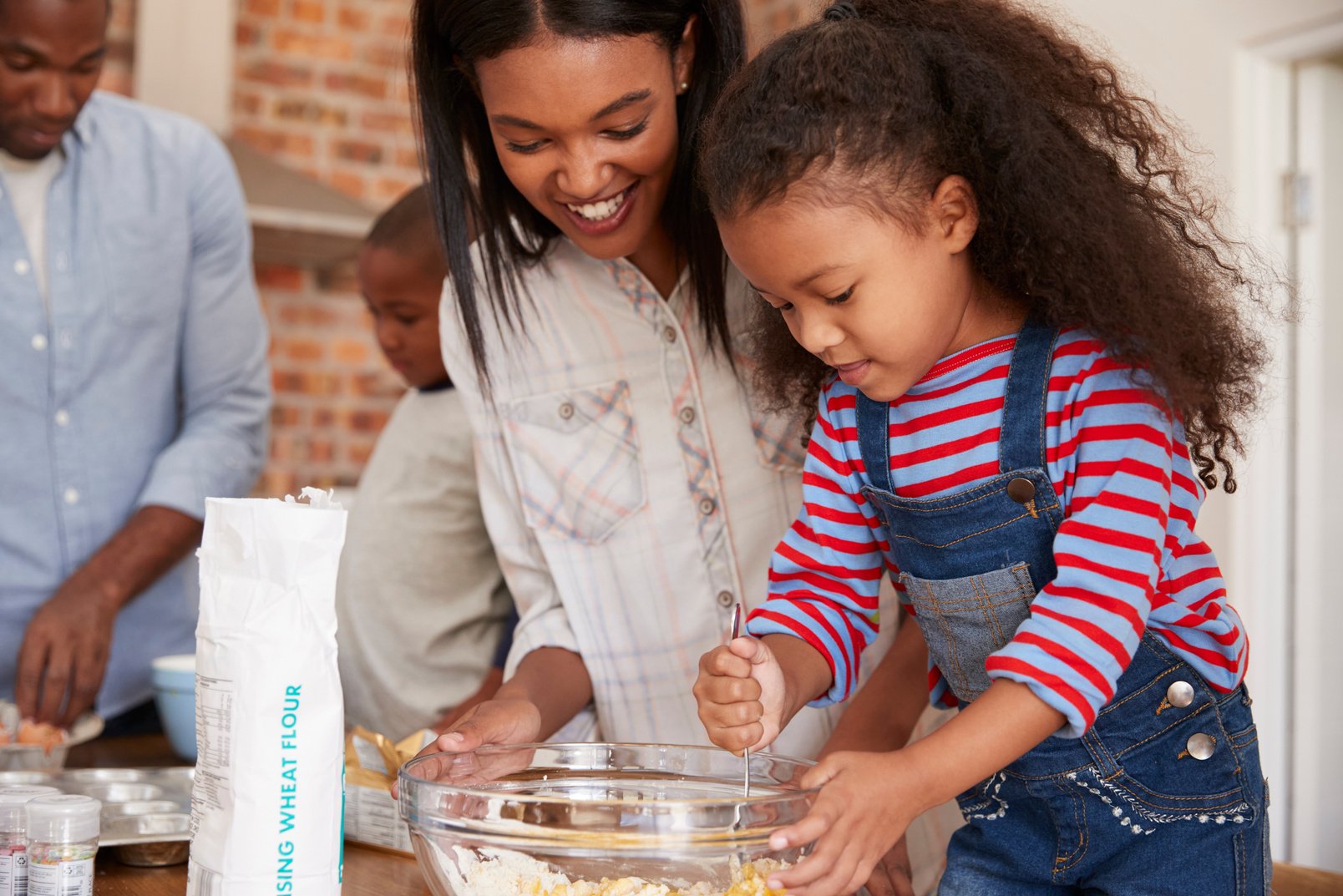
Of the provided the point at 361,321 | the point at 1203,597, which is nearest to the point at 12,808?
the point at 1203,597

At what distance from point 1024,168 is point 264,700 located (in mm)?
562

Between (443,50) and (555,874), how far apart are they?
0.77 m

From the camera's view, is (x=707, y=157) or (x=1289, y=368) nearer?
(x=707, y=157)

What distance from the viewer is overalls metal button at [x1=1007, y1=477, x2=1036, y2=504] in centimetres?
83

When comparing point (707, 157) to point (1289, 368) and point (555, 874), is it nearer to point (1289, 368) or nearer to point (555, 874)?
point (555, 874)

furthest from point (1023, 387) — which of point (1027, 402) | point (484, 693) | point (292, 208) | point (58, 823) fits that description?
point (292, 208)

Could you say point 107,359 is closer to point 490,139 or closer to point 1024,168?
point 490,139

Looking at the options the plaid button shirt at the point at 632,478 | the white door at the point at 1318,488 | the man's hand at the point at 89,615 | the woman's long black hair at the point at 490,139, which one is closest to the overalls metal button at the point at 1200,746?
the plaid button shirt at the point at 632,478

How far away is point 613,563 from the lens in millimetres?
1230

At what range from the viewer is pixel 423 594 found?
5.44ft

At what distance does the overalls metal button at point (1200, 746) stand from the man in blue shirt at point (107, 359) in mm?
1318

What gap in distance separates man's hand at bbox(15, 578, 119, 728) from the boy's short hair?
62 cm

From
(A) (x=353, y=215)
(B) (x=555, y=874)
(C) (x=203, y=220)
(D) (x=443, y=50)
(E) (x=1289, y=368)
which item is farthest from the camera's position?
(A) (x=353, y=215)

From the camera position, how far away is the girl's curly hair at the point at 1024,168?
0.80m
